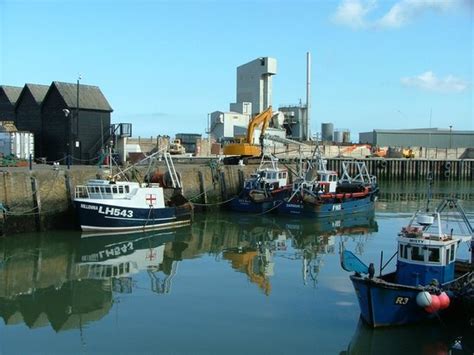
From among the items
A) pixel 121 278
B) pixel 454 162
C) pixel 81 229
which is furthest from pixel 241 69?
pixel 121 278

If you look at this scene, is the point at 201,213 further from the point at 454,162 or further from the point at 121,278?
the point at 454,162

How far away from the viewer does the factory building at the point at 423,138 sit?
8875 centimetres

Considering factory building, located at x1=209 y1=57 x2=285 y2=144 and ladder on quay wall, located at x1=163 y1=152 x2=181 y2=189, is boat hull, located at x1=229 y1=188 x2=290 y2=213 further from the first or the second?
factory building, located at x1=209 y1=57 x2=285 y2=144

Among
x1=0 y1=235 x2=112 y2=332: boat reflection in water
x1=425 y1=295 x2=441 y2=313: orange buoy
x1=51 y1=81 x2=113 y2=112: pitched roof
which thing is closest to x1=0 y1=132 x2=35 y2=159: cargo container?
x1=51 y1=81 x2=113 y2=112: pitched roof

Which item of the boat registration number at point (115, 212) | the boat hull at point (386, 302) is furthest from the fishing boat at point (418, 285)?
the boat registration number at point (115, 212)

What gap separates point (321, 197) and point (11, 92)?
31048mm

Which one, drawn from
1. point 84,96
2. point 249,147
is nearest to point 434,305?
point 249,147

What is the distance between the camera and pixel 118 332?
1272 cm

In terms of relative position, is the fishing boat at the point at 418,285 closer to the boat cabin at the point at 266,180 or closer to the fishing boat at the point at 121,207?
the fishing boat at the point at 121,207

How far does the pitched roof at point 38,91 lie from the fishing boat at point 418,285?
121 ft

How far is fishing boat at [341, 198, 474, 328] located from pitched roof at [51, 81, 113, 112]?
31923 millimetres

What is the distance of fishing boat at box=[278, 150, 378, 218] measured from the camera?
32.0 m

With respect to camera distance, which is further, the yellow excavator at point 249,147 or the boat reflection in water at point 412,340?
the yellow excavator at point 249,147

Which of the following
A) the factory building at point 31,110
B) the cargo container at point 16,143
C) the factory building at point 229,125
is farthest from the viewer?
the factory building at point 229,125
